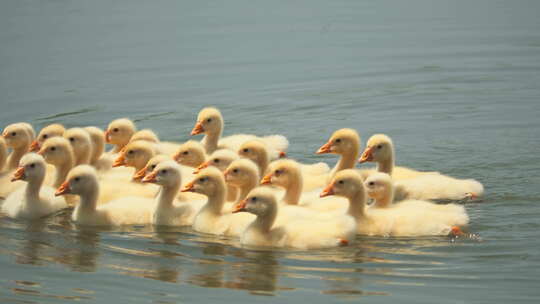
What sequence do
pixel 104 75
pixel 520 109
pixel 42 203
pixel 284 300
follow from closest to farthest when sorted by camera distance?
pixel 284 300 < pixel 42 203 < pixel 520 109 < pixel 104 75

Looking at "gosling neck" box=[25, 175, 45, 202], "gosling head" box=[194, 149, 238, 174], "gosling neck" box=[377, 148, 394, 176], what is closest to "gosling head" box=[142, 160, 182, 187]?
"gosling head" box=[194, 149, 238, 174]

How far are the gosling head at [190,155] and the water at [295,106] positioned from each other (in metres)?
1.15

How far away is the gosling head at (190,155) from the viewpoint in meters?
9.88

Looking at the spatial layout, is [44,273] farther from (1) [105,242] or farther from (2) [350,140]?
(2) [350,140]

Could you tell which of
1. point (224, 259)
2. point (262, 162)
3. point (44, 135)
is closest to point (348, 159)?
point (262, 162)

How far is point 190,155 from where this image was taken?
9.90m

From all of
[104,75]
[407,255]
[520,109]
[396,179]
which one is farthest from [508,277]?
[104,75]

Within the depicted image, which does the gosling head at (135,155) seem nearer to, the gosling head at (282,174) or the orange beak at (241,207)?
the gosling head at (282,174)

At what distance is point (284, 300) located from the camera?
7242mm

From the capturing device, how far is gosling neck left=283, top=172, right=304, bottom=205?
8.86m

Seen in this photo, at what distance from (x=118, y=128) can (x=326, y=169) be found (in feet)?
6.38

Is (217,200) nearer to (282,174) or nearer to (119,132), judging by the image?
(282,174)

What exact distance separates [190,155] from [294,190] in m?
1.35

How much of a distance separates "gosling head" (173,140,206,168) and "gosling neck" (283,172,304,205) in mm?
1229
